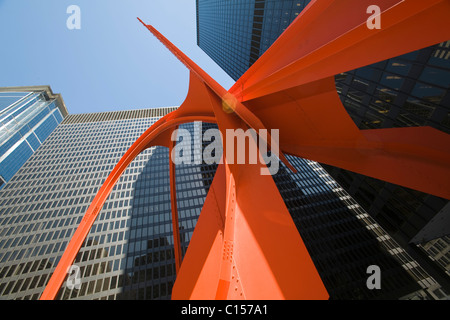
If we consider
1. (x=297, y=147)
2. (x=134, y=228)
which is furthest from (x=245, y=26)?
(x=134, y=228)

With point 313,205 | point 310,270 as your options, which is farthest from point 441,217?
point 313,205

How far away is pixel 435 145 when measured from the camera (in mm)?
6680

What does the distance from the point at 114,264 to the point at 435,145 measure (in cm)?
5323

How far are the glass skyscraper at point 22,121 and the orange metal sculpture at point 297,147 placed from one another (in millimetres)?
101189

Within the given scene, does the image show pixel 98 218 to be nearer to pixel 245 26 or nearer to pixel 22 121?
pixel 245 26

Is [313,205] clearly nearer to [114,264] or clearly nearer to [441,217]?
[441,217]

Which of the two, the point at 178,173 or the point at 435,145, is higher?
the point at 435,145

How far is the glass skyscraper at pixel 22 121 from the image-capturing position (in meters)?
74.6

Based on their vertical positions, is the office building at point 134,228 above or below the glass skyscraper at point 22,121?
below

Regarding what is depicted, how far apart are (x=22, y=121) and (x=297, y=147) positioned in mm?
116977

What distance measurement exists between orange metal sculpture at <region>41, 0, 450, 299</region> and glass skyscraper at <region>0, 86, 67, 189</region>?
101189mm

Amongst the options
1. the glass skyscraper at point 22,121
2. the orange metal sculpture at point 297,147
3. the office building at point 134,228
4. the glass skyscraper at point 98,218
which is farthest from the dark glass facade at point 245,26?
the glass skyscraper at point 22,121

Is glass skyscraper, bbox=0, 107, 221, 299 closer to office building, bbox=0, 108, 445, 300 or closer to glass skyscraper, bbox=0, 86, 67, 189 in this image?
office building, bbox=0, 108, 445, 300

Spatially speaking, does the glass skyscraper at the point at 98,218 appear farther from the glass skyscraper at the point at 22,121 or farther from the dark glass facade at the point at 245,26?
A: the dark glass facade at the point at 245,26
